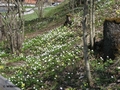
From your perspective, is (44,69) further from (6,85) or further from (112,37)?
(6,85)

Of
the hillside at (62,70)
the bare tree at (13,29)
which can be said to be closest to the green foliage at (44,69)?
the hillside at (62,70)

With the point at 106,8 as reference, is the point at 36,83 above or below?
below

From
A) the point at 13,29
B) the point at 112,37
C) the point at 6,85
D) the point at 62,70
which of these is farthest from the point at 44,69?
the point at 13,29

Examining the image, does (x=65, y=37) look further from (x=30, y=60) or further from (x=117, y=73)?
(x=117, y=73)

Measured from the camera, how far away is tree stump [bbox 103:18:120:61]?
797 centimetres

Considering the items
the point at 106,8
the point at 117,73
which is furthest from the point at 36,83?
the point at 106,8

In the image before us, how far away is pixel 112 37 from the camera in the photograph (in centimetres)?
805

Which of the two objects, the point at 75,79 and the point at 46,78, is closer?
the point at 75,79

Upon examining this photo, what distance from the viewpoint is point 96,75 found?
7523mm

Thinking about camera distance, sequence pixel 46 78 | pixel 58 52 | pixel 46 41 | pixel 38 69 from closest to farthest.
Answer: pixel 46 78 < pixel 38 69 < pixel 58 52 < pixel 46 41

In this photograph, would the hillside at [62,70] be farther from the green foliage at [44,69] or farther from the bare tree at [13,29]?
the bare tree at [13,29]

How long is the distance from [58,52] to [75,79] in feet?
10.3

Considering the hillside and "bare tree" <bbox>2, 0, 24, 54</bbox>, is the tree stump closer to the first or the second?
the hillside

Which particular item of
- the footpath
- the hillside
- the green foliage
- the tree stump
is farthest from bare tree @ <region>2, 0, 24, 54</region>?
the footpath
